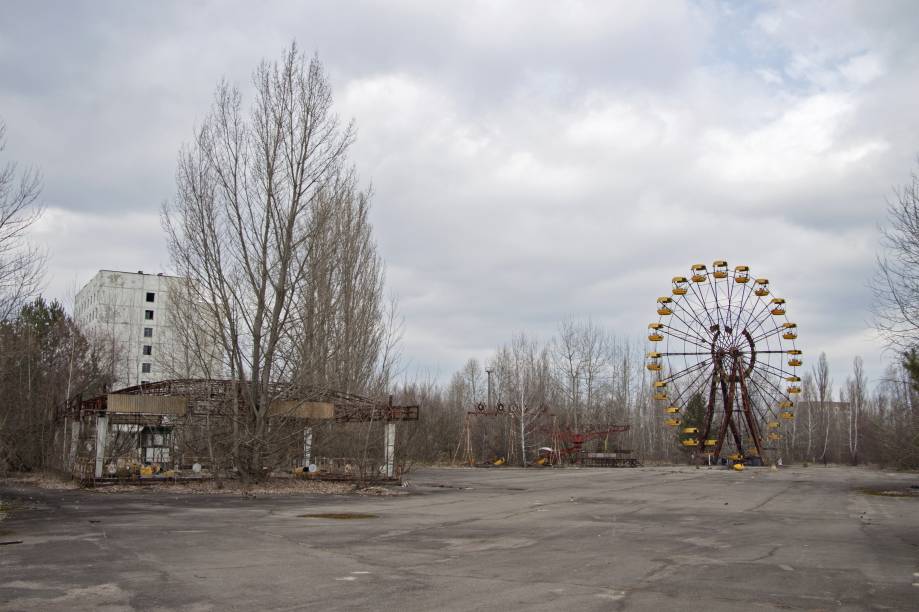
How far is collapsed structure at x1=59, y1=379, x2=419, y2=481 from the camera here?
2212 centimetres

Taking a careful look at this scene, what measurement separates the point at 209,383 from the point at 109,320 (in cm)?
5483

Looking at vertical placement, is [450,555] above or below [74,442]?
below

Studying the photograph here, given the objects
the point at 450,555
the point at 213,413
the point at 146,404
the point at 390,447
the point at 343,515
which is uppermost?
the point at 146,404

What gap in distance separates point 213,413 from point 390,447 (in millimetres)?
5953

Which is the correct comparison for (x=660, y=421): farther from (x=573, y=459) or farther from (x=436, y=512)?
(x=436, y=512)

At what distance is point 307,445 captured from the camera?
977 inches

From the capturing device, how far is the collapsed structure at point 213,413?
2212 cm

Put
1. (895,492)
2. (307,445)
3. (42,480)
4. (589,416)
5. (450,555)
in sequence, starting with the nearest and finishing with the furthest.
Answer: (450,555) < (895,492) < (307,445) < (42,480) < (589,416)

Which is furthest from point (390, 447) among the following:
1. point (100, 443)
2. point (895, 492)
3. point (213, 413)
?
point (895, 492)

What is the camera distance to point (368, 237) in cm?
3244

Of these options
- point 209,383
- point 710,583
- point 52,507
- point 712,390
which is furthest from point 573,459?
point 710,583

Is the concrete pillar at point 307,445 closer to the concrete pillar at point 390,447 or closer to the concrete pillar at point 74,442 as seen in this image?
the concrete pillar at point 390,447

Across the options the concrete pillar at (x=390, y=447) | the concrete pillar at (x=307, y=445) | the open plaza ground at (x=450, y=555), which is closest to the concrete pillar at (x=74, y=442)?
the open plaza ground at (x=450, y=555)

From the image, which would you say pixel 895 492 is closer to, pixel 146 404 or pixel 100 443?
pixel 146 404
